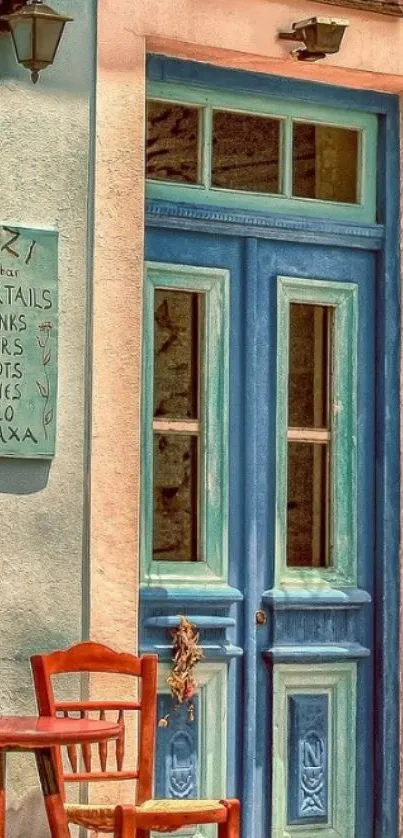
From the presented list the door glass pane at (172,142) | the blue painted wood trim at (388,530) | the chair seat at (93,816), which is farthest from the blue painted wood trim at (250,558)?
the chair seat at (93,816)

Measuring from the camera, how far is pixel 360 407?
29.5ft

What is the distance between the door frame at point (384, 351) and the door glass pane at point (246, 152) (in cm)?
12

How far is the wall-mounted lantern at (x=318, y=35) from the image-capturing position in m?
8.52

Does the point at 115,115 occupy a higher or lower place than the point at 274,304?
higher

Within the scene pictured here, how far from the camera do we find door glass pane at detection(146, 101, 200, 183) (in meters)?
8.55

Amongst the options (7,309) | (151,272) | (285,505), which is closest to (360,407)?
(285,505)

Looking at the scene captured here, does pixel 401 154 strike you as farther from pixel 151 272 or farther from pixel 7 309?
pixel 7 309

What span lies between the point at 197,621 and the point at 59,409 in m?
1.01

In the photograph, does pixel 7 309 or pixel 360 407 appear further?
pixel 360 407

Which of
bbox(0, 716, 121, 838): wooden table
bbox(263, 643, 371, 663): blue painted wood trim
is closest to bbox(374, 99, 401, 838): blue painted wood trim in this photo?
bbox(263, 643, 371, 663): blue painted wood trim

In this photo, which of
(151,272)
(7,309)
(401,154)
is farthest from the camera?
(401,154)

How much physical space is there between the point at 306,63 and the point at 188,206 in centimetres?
73

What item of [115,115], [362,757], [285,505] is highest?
[115,115]

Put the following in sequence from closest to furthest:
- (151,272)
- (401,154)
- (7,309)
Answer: (7,309) → (151,272) → (401,154)
